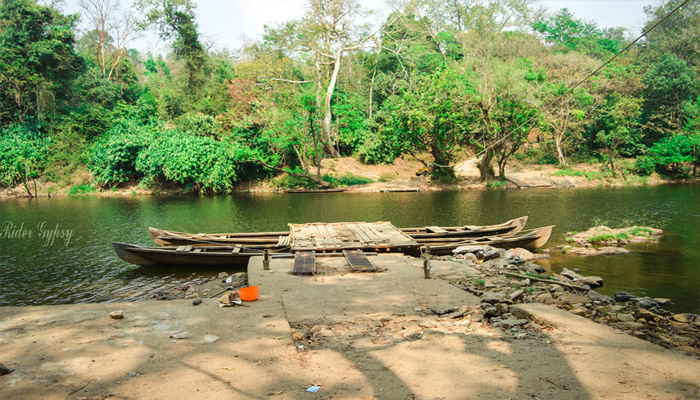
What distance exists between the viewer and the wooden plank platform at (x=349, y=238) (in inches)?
442

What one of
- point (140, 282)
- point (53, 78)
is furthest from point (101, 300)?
point (53, 78)

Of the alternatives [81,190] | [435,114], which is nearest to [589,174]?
[435,114]

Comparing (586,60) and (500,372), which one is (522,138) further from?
(500,372)

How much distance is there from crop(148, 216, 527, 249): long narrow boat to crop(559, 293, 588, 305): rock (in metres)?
5.18

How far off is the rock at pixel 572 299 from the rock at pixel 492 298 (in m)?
1.06

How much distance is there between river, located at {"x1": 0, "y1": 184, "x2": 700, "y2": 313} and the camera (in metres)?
9.77

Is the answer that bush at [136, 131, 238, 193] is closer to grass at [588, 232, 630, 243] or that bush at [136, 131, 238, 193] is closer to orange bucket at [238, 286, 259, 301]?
grass at [588, 232, 630, 243]

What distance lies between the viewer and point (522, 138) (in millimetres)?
29859

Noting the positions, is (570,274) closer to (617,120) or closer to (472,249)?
(472,249)

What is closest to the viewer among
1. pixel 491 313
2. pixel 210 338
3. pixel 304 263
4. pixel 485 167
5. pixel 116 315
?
pixel 210 338

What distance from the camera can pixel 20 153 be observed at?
33.1 metres

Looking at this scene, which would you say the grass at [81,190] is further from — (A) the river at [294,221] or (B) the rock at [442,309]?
(B) the rock at [442,309]

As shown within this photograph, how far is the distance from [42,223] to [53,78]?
23782 mm

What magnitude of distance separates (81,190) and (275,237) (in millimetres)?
27676
